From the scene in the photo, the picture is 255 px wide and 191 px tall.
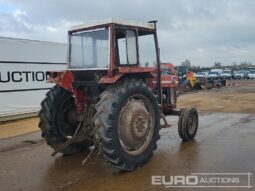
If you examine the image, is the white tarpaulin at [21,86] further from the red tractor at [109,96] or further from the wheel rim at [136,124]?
the wheel rim at [136,124]

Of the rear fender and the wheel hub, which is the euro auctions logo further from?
the rear fender

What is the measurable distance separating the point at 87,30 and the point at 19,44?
7.89 metres

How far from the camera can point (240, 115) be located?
44.9 feet

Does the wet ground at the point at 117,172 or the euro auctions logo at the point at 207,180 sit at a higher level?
the wet ground at the point at 117,172

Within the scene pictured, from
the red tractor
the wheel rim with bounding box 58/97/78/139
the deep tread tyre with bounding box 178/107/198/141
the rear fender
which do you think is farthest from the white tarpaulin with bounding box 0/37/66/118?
the deep tread tyre with bounding box 178/107/198/141

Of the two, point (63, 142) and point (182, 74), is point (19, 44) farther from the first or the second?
point (182, 74)

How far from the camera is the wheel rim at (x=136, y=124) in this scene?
6.71m

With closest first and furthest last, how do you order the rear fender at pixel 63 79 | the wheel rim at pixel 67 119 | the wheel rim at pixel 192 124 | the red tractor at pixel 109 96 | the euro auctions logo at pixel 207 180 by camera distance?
the euro auctions logo at pixel 207 180, the red tractor at pixel 109 96, the rear fender at pixel 63 79, the wheel rim at pixel 67 119, the wheel rim at pixel 192 124

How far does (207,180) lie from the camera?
6.06 metres

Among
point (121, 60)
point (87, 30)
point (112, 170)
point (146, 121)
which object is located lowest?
point (112, 170)

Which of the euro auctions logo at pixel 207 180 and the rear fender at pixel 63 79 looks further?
the rear fender at pixel 63 79

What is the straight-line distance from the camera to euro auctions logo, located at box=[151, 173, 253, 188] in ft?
19.1

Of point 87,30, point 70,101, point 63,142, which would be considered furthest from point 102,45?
point 63,142

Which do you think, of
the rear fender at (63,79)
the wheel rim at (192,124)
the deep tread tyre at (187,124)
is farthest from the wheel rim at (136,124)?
the wheel rim at (192,124)
